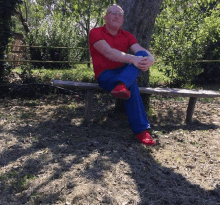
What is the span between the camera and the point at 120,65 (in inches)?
160

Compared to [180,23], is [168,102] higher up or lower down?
lower down

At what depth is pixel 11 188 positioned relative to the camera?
262 cm

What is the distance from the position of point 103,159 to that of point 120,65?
1.48 m

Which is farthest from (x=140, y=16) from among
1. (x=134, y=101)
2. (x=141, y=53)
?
(x=134, y=101)

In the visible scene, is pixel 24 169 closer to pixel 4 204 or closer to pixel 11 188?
pixel 11 188

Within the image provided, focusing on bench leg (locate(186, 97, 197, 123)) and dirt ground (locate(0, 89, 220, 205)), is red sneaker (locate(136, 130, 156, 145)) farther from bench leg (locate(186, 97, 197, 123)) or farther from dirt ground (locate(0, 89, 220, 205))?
bench leg (locate(186, 97, 197, 123))

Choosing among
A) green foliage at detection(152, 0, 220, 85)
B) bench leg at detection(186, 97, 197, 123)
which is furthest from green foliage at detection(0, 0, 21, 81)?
bench leg at detection(186, 97, 197, 123)

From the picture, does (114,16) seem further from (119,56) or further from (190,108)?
(190,108)

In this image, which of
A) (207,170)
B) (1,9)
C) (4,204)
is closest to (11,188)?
(4,204)

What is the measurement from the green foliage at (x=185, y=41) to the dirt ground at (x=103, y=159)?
6.86ft

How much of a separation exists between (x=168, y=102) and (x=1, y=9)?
386cm

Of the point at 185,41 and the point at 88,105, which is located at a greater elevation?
the point at 185,41

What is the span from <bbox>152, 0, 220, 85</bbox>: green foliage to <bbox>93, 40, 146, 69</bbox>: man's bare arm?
3.39 m

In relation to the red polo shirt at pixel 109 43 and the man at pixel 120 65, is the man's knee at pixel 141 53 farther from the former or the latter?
the red polo shirt at pixel 109 43
